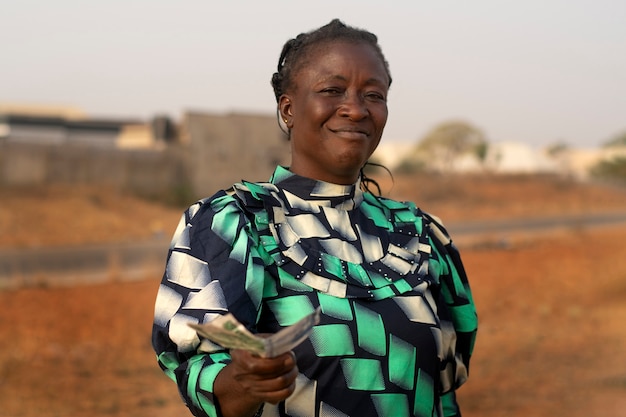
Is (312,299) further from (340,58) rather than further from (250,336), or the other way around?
(340,58)

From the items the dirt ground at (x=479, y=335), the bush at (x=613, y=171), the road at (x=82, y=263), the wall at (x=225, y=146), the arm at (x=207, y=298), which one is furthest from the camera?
the bush at (x=613, y=171)

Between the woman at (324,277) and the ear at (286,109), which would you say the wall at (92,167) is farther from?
the woman at (324,277)

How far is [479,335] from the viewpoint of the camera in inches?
390

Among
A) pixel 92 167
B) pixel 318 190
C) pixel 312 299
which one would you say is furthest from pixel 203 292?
pixel 92 167

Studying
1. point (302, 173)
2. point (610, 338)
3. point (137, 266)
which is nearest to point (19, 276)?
point (137, 266)

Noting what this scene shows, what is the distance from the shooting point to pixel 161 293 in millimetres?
1680

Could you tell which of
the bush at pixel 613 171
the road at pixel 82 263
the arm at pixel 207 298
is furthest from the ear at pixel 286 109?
the bush at pixel 613 171

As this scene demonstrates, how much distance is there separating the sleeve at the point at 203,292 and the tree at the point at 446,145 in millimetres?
48732

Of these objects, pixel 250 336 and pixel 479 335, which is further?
pixel 479 335

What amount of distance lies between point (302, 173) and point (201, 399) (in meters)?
0.65

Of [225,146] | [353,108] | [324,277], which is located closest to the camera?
[324,277]

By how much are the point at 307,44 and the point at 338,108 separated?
187mm

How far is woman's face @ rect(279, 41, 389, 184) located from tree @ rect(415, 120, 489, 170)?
4840cm

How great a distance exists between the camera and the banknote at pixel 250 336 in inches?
49.6
